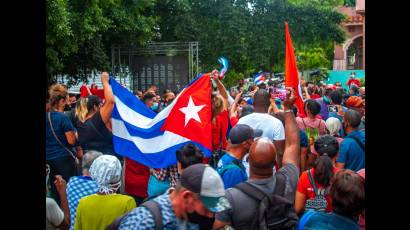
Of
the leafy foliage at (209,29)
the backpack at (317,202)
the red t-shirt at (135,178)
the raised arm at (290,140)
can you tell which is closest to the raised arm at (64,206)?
the red t-shirt at (135,178)

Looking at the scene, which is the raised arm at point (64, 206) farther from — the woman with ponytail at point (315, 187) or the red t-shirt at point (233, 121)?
the red t-shirt at point (233, 121)

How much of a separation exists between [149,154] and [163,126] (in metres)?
0.35

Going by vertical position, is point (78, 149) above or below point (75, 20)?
below

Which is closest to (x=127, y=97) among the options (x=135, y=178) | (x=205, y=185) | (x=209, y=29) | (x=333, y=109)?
(x=135, y=178)

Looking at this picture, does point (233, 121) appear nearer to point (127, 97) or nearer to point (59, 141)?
point (127, 97)

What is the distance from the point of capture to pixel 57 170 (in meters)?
7.18

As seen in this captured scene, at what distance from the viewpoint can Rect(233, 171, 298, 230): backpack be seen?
3920mm

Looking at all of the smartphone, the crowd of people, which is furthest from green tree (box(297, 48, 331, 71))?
the crowd of people

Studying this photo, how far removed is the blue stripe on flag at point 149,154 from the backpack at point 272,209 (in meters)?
2.19

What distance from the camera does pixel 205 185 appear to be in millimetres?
3213

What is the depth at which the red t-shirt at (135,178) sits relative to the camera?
6.48 metres
